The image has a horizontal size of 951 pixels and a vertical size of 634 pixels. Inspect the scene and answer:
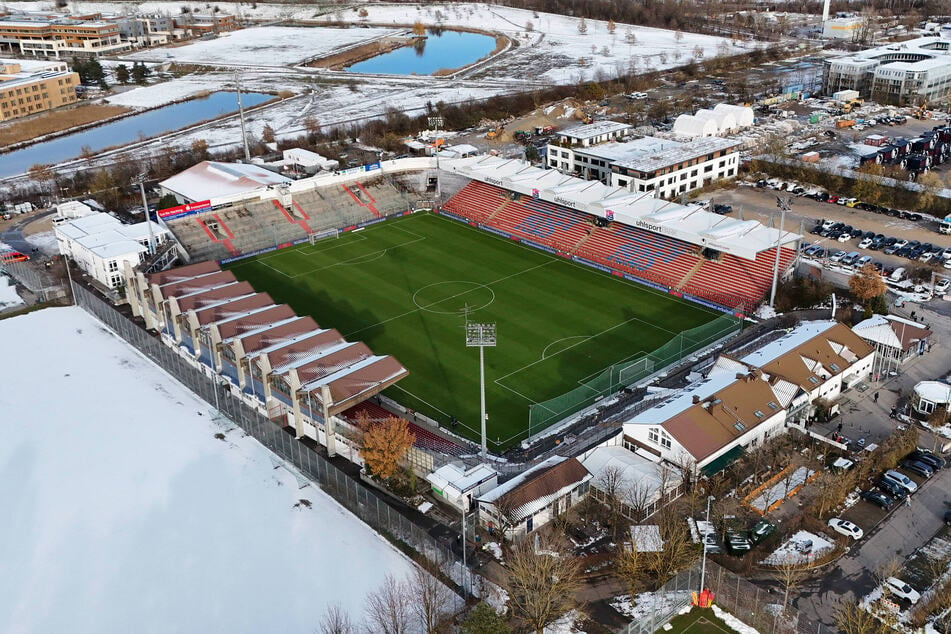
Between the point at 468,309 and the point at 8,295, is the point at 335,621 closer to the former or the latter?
the point at 468,309

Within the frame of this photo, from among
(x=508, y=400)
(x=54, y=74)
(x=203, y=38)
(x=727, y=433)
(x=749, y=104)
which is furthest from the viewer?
(x=203, y=38)

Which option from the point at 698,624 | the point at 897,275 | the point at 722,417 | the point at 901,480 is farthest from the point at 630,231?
the point at 698,624

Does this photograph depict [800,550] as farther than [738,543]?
No

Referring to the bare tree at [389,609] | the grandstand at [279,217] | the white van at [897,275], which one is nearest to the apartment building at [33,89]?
the grandstand at [279,217]

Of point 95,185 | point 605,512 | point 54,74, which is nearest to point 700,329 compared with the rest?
point 605,512

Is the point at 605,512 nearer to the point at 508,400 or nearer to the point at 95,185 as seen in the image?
the point at 508,400
